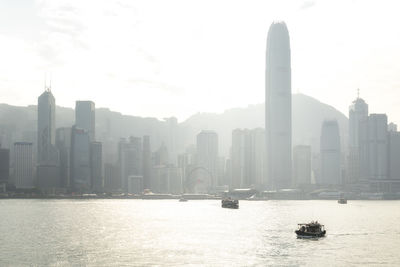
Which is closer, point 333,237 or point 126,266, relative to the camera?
point 126,266

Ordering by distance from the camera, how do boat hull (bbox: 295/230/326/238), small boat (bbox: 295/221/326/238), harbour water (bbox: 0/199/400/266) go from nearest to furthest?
harbour water (bbox: 0/199/400/266) → boat hull (bbox: 295/230/326/238) → small boat (bbox: 295/221/326/238)

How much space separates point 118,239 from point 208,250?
128ft

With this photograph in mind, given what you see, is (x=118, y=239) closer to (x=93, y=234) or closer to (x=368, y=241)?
(x=93, y=234)

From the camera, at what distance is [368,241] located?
553 feet

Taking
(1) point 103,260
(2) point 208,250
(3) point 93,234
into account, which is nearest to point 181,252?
(2) point 208,250

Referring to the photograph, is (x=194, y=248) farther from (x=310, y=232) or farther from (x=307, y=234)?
(x=310, y=232)

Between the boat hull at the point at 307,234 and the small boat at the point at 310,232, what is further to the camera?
the small boat at the point at 310,232

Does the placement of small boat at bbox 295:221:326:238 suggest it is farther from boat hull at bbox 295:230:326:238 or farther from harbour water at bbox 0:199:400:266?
harbour water at bbox 0:199:400:266

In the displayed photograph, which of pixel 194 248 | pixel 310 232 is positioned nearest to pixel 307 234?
pixel 310 232

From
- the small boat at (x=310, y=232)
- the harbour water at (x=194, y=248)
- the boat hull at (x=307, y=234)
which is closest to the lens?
the harbour water at (x=194, y=248)

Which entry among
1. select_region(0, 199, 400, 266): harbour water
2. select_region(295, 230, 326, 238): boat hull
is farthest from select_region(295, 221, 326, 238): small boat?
select_region(0, 199, 400, 266): harbour water

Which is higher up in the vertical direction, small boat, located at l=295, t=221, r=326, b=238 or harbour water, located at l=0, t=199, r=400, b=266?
small boat, located at l=295, t=221, r=326, b=238

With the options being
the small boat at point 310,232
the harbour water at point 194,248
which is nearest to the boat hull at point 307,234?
the small boat at point 310,232

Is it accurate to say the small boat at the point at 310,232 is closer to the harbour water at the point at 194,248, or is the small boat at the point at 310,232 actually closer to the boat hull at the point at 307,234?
the boat hull at the point at 307,234
